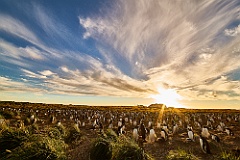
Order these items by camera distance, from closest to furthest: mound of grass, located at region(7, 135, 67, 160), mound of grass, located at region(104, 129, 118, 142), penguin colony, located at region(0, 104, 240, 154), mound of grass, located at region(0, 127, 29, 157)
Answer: mound of grass, located at region(7, 135, 67, 160) < mound of grass, located at region(0, 127, 29, 157) < mound of grass, located at region(104, 129, 118, 142) < penguin colony, located at region(0, 104, 240, 154)

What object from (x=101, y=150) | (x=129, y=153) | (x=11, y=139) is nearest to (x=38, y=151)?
(x=11, y=139)

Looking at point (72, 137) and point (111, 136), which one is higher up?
point (111, 136)

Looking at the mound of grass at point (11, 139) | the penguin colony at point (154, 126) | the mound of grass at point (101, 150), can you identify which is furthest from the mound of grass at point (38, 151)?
the penguin colony at point (154, 126)

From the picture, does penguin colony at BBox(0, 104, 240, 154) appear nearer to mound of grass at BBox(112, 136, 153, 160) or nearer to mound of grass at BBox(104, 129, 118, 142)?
mound of grass at BBox(104, 129, 118, 142)

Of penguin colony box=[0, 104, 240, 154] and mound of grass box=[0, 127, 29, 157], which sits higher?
penguin colony box=[0, 104, 240, 154]

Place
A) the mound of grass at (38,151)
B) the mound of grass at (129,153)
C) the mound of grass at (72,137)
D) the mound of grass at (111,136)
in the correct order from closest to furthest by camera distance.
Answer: the mound of grass at (38,151)
the mound of grass at (129,153)
the mound of grass at (111,136)
the mound of grass at (72,137)

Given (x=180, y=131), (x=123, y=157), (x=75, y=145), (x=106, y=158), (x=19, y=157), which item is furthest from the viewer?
(x=180, y=131)

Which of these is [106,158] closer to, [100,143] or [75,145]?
[100,143]

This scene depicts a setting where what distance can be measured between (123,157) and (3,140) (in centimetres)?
532

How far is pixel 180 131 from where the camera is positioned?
22469mm

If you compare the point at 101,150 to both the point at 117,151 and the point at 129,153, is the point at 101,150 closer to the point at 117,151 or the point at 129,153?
the point at 117,151

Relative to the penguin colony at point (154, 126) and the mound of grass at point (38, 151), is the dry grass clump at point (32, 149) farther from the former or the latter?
the penguin colony at point (154, 126)

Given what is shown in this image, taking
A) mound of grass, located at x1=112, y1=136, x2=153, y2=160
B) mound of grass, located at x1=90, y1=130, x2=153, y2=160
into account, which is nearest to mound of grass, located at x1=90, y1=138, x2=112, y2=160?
mound of grass, located at x1=90, y1=130, x2=153, y2=160

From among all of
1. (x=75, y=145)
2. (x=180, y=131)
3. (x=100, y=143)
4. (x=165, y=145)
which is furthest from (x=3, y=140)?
(x=180, y=131)
